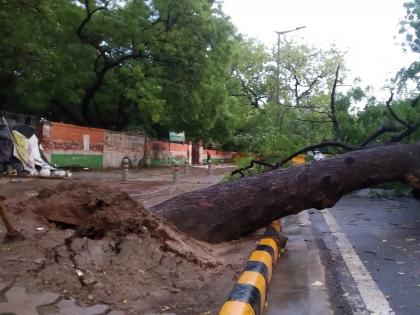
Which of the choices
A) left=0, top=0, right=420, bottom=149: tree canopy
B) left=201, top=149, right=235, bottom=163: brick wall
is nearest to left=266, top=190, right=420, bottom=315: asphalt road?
left=0, top=0, right=420, bottom=149: tree canopy

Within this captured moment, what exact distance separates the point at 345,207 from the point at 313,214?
3.69 feet

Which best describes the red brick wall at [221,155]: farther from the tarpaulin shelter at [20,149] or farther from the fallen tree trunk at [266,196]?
the fallen tree trunk at [266,196]

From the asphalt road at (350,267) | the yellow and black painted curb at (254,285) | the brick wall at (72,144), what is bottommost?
the asphalt road at (350,267)

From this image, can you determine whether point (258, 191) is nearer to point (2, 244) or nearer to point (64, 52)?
point (2, 244)

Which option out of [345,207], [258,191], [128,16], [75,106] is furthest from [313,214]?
[75,106]

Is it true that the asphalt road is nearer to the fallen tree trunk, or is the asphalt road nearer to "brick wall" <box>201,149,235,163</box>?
the fallen tree trunk

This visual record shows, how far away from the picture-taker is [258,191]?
5.63m

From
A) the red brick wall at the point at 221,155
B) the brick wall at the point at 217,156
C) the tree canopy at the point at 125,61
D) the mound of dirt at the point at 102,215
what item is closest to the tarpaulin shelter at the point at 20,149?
the tree canopy at the point at 125,61

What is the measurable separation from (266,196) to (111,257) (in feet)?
7.78

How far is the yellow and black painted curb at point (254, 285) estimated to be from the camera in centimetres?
281

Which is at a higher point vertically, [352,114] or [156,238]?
[352,114]

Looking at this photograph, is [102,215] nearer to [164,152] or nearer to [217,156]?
[164,152]

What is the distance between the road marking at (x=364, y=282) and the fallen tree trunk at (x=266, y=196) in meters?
0.64

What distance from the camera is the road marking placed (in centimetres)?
349
